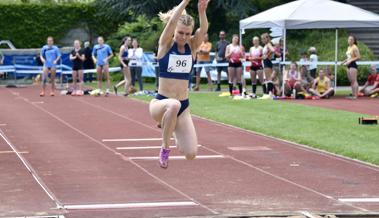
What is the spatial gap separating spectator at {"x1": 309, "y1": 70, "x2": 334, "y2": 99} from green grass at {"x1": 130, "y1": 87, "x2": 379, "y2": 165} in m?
2.02

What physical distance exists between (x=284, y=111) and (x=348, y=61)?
5274 millimetres

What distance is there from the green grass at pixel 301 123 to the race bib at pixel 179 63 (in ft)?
16.1

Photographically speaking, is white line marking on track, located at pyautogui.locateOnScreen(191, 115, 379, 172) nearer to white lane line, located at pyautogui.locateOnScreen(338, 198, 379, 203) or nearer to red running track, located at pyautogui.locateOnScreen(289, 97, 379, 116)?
white lane line, located at pyautogui.locateOnScreen(338, 198, 379, 203)

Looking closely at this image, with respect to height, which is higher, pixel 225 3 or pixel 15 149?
pixel 225 3

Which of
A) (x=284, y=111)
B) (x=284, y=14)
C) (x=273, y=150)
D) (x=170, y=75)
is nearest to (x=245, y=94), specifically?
(x=284, y=14)

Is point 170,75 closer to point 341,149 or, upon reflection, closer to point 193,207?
point 193,207

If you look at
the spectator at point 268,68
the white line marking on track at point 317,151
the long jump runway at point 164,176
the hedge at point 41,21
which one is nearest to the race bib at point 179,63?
the long jump runway at point 164,176

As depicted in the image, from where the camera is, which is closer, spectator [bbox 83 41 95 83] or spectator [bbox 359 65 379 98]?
spectator [bbox 359 65 379 98]

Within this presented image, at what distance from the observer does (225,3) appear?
3825 cm

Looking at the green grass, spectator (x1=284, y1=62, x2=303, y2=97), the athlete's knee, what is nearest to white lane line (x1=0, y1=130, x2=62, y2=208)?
the athlete's knee

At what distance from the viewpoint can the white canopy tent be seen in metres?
26.9

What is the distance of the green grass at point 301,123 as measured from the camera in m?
15.4

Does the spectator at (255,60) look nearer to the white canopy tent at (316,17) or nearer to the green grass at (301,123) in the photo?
the white canopy tent at (316,17)

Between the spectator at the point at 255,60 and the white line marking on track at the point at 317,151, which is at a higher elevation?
the spectator at the point at 255,60
